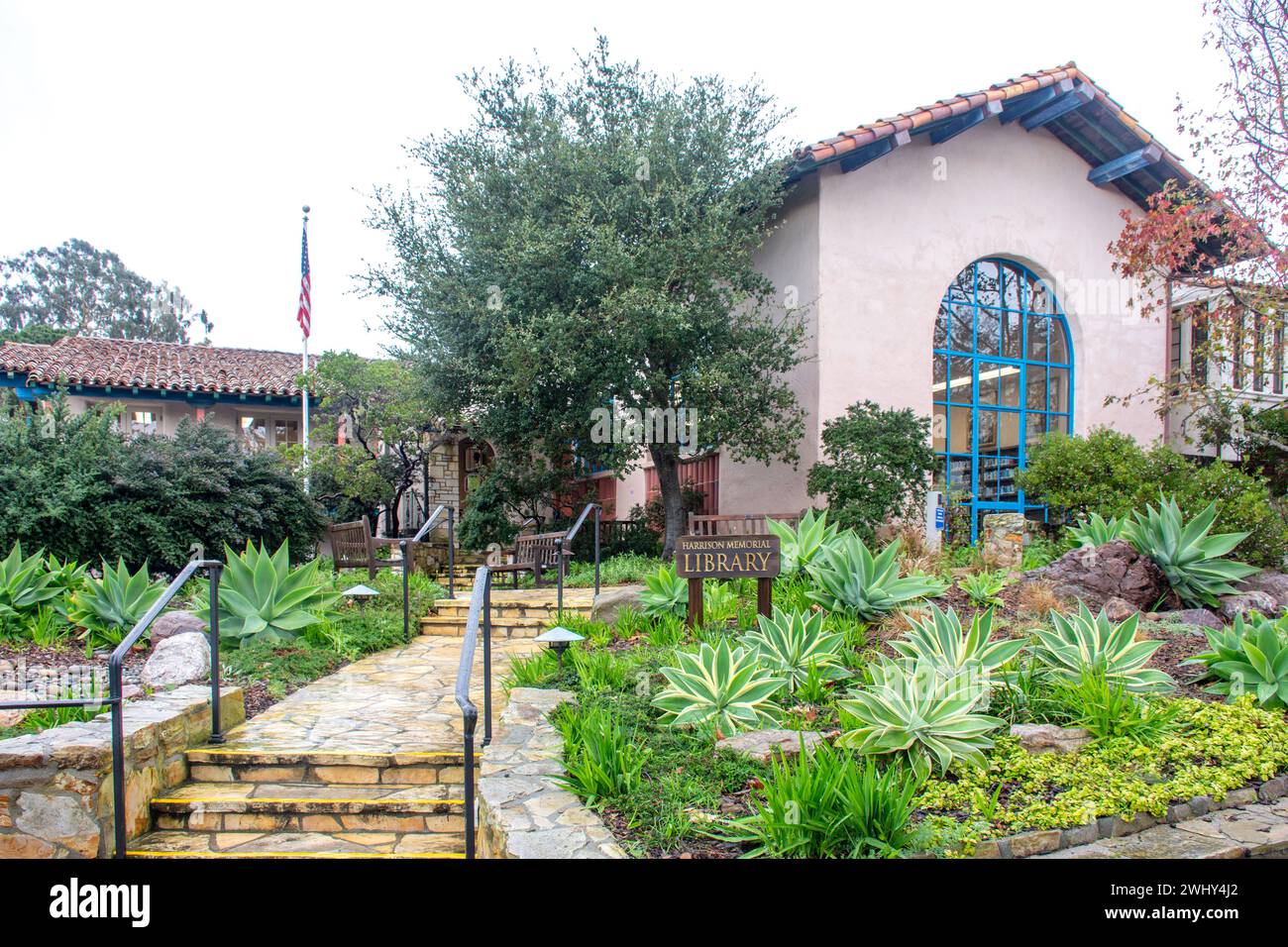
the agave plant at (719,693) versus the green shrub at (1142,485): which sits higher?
the green shrub at (1142,485)

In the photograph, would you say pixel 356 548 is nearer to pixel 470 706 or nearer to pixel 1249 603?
pixel 470 706

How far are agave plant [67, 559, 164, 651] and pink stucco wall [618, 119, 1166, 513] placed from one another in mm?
7636

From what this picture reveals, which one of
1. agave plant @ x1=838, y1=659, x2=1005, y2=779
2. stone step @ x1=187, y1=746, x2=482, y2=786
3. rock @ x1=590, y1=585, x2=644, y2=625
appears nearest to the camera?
agave plant @ x1=838, y1=659, x2=1005, y2=779

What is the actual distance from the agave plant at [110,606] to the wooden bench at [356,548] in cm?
Result: 272

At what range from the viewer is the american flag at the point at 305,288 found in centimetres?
1638

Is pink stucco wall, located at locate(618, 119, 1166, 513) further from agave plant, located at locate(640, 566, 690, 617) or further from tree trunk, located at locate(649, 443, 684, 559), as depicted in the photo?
agave plant, located at locate(640, 566, 690, 617)

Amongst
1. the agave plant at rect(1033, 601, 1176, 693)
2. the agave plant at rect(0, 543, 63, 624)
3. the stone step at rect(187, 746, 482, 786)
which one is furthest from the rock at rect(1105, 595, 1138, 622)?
the agave plant at rect(0, 543, 63, 624)

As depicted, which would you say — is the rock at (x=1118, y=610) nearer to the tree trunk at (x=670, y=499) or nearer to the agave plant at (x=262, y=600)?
the tree trunk at (x=670, y=499)

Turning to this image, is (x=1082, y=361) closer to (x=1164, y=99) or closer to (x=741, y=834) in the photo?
(x=1164, y=99)

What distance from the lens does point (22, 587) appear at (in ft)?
23.4

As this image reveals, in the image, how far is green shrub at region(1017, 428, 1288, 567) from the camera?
8125 millimetres

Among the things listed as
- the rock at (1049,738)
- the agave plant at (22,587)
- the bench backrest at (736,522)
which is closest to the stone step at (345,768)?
the rock at (1049,738)

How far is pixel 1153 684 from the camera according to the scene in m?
4.30
